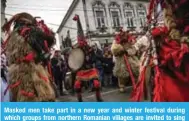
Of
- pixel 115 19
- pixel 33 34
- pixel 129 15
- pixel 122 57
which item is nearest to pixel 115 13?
pixel 115 19

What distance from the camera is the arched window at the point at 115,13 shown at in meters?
24.4

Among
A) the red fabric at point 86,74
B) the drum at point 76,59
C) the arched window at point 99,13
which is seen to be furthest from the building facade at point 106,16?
the red fabric at point 86,74

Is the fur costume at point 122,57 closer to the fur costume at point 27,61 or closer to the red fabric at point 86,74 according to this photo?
the red fabric at point 86,74

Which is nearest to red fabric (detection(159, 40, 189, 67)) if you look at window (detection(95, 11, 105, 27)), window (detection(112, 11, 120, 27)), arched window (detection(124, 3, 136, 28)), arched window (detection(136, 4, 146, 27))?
window (detection(95, 11, 105, 27))

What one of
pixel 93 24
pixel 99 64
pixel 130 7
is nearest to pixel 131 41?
pixel 99 64

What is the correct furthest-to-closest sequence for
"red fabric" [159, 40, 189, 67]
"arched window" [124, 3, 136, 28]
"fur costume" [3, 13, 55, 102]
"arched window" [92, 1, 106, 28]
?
"arched window" [124, 3, 136, 28], "arched window" [92, 1, 106, 28], "fur costume" [3, 13, 55, 102], "red fabric" [159, 40, 189, 67]

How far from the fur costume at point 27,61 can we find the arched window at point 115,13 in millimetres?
20902

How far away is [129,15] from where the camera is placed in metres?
25.6

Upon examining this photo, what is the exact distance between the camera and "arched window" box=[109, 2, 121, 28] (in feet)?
80.2

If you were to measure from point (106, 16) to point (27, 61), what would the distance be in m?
21.1

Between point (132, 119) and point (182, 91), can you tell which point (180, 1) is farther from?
point (132, 119)

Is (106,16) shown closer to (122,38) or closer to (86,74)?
(122,38)

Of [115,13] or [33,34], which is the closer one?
[33,34]

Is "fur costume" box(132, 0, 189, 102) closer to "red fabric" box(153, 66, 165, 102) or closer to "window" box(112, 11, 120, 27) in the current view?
"red fabric" box(153, 66, 165, 102)
